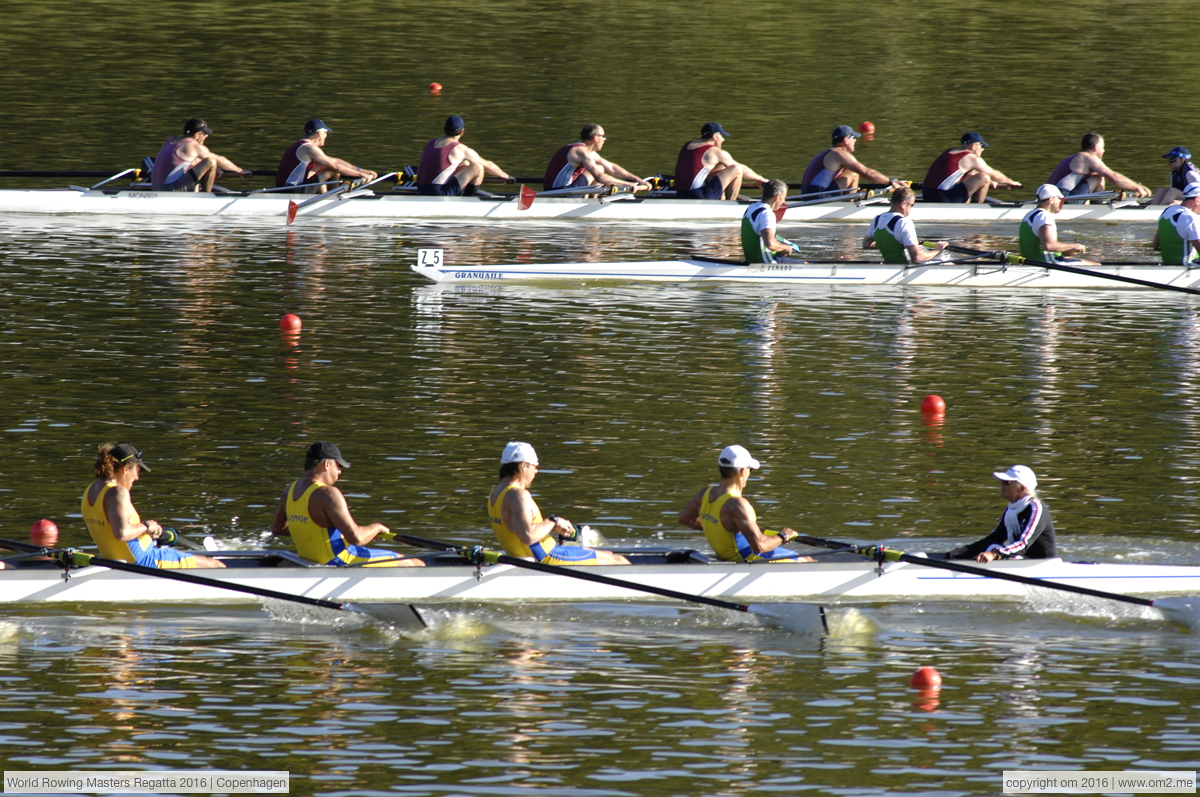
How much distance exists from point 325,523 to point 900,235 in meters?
12.8

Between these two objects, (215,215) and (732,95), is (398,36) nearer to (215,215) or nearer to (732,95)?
(732,95)

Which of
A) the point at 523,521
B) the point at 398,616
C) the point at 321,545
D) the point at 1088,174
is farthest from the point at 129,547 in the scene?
the point at 1088,174

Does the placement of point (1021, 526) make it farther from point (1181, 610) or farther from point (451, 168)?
point (451, 168)

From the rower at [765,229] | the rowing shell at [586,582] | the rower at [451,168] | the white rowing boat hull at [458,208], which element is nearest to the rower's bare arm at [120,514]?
the rowing shell at [586,582]

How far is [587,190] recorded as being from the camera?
92.6ft

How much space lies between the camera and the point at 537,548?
13.0 meters

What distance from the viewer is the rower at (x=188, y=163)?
27375 millimetres

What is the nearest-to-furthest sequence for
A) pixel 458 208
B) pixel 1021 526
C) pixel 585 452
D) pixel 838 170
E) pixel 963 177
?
1. pixel 1021 526
2. pixel 585 452
3. pixel 963 177
4. pixel 838 170
5. pixel 458 208

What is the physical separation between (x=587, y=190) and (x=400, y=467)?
1268cm

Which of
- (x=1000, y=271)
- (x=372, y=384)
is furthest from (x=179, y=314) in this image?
(x=1000, y=271)

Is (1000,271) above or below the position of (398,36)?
below

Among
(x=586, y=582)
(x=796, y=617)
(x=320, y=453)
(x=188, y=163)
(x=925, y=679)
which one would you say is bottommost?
(x=925, y=679)

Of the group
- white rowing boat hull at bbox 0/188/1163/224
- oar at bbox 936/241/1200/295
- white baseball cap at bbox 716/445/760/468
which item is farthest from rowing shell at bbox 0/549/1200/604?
white rowing boat hull at bbox 0/188/1163/224

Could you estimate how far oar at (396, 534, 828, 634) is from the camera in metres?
12.6
